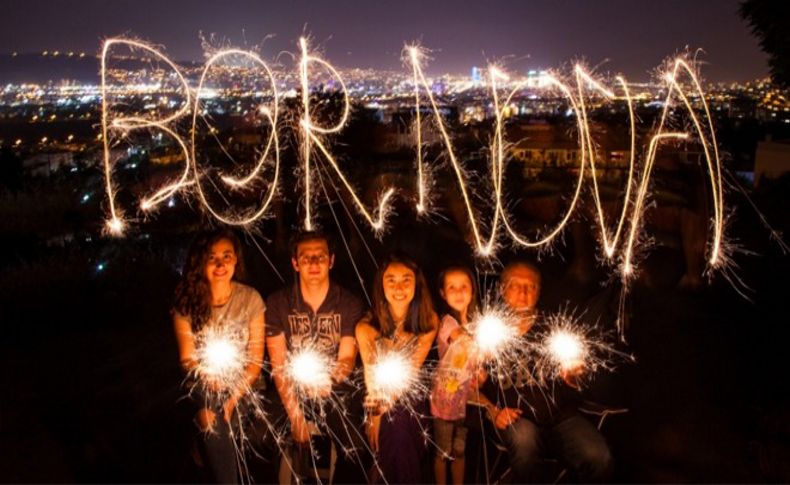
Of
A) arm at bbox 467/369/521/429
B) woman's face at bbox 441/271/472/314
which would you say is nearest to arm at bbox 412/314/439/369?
woman's face at bbox 441/271/472/314

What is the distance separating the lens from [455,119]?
15.1 meters

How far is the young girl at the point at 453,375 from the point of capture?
127 inches

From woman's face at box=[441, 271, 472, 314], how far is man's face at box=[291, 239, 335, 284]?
2.25 ft

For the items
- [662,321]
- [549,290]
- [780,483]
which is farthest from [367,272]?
[780,483]

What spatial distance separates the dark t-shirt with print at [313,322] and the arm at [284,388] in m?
0.05

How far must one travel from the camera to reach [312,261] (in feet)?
11.8

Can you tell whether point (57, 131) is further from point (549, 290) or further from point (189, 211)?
point (549, 290)

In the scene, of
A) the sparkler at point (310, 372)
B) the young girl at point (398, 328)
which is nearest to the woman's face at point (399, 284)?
the young girl at point (398, 328)

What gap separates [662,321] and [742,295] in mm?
761

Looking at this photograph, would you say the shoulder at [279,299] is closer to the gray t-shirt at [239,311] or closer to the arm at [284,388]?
the gray t-shirt at [239,311]

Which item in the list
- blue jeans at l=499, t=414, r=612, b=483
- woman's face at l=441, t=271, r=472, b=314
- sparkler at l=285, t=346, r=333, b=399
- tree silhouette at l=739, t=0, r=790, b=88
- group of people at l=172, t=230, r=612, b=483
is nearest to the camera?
blue jeans at l=499, t=414, r=612, b=483

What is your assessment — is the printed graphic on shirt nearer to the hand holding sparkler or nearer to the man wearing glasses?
the man wearing glasses

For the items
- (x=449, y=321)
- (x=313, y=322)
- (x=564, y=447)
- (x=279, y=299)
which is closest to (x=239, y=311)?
(x=279, y=299)

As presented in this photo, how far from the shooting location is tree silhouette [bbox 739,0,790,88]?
12.2m
